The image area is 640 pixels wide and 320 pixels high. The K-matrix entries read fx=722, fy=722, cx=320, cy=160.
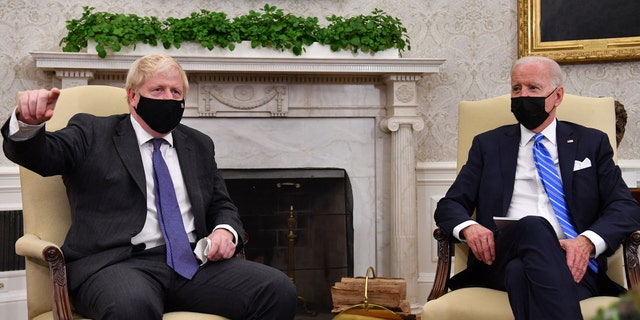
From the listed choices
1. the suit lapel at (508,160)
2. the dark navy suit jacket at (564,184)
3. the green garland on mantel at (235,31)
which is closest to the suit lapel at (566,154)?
the dark navy suit jacket at (564,184)

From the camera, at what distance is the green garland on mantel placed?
4.10 metres

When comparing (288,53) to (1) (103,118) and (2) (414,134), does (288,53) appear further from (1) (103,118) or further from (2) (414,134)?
(1) (103,118)

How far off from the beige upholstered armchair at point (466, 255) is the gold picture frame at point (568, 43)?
64.0 inches

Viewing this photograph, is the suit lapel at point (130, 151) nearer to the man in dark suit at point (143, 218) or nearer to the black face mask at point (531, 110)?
the man in dark suit at point (143, 218)

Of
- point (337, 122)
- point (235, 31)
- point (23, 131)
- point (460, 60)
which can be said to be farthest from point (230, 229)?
point (460, 60)

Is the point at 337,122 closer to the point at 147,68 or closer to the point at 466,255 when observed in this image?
the point at 466,255

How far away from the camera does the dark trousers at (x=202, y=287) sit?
223cm

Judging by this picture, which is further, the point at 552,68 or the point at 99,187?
the point at 552,68

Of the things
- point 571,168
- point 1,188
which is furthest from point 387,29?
point 1,188

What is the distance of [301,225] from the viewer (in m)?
4.43

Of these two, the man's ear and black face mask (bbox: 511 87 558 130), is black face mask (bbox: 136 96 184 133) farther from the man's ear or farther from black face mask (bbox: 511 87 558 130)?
the man's ear

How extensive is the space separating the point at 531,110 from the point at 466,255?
0.64m

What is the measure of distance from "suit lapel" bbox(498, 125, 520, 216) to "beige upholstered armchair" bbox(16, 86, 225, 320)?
1258mm

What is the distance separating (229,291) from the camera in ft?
7.73
